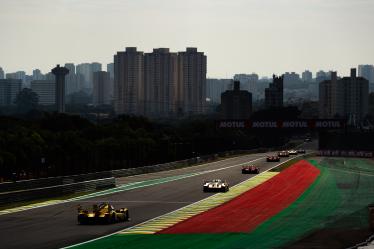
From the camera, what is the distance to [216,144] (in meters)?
137

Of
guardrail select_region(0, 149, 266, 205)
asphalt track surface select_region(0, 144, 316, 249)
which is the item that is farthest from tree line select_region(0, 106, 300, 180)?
asphalt track surface select_region(0, 144, 316, 249)

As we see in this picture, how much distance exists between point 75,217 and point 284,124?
376 feet

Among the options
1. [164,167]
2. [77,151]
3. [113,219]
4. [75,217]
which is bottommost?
[164,167]

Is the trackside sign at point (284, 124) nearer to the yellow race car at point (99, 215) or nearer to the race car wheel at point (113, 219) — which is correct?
the race car wheel at point (113, 219)

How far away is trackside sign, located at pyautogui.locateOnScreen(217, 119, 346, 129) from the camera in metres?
148

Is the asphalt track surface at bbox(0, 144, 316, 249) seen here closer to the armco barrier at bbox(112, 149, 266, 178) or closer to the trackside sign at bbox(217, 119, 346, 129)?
the armco barrier at bbox(112, 149, 266, 178)

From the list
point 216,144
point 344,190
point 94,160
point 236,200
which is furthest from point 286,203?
point 216,144

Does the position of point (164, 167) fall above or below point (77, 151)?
below

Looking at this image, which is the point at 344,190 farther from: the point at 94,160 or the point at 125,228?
the point at 125,228

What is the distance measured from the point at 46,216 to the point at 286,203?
16.3 metres

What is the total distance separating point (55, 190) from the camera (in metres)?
53.6

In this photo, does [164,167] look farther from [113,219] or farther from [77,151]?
[113,219]

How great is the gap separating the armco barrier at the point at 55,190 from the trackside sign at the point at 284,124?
292 feet

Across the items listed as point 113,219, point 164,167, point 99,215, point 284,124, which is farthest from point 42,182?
point 284,124
